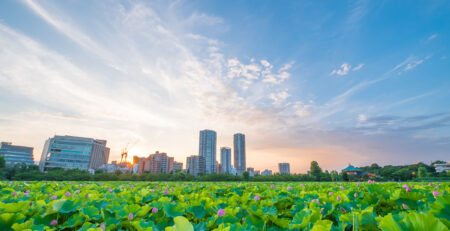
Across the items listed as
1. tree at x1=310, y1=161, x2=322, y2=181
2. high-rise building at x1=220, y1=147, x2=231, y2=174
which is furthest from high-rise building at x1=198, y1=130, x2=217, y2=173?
tree at x1=310, y1=161, x2=322, y2=181

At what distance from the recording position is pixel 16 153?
10650 centimetres

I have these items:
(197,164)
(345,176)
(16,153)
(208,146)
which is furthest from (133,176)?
(16,153)

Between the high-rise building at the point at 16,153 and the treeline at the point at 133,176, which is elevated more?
the high-rise building at the point at 16,153

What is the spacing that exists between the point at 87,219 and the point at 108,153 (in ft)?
587

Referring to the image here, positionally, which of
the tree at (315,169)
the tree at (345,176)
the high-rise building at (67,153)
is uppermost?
the high-rise building at (67,153)

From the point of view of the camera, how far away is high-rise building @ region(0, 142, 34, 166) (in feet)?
343

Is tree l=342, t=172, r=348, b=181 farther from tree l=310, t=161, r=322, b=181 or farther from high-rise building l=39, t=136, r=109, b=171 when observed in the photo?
high-rise building l=39, t=136, r=109, b=171

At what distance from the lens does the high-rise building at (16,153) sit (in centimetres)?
10469

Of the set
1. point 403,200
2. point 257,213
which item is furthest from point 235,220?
point 403,200

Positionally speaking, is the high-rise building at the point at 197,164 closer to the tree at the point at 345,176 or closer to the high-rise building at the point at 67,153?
the high-rise building at the point at 67,153

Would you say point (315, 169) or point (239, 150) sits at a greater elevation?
point (239, 150)

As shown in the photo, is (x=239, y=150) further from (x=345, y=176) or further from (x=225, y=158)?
(x=345, y=176)

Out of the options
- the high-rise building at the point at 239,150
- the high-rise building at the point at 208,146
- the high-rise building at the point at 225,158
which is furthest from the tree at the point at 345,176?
the high-rise building at the point at 225,158

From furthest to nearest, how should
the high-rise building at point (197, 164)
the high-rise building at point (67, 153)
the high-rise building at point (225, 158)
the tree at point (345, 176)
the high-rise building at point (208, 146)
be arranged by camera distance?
the high-rise building at point (225, 158), the high-rise building at point (197, 164), the high-rise building at point (208, 146), the high-rise building at point (67, 153), the tree at point (345, 176)
